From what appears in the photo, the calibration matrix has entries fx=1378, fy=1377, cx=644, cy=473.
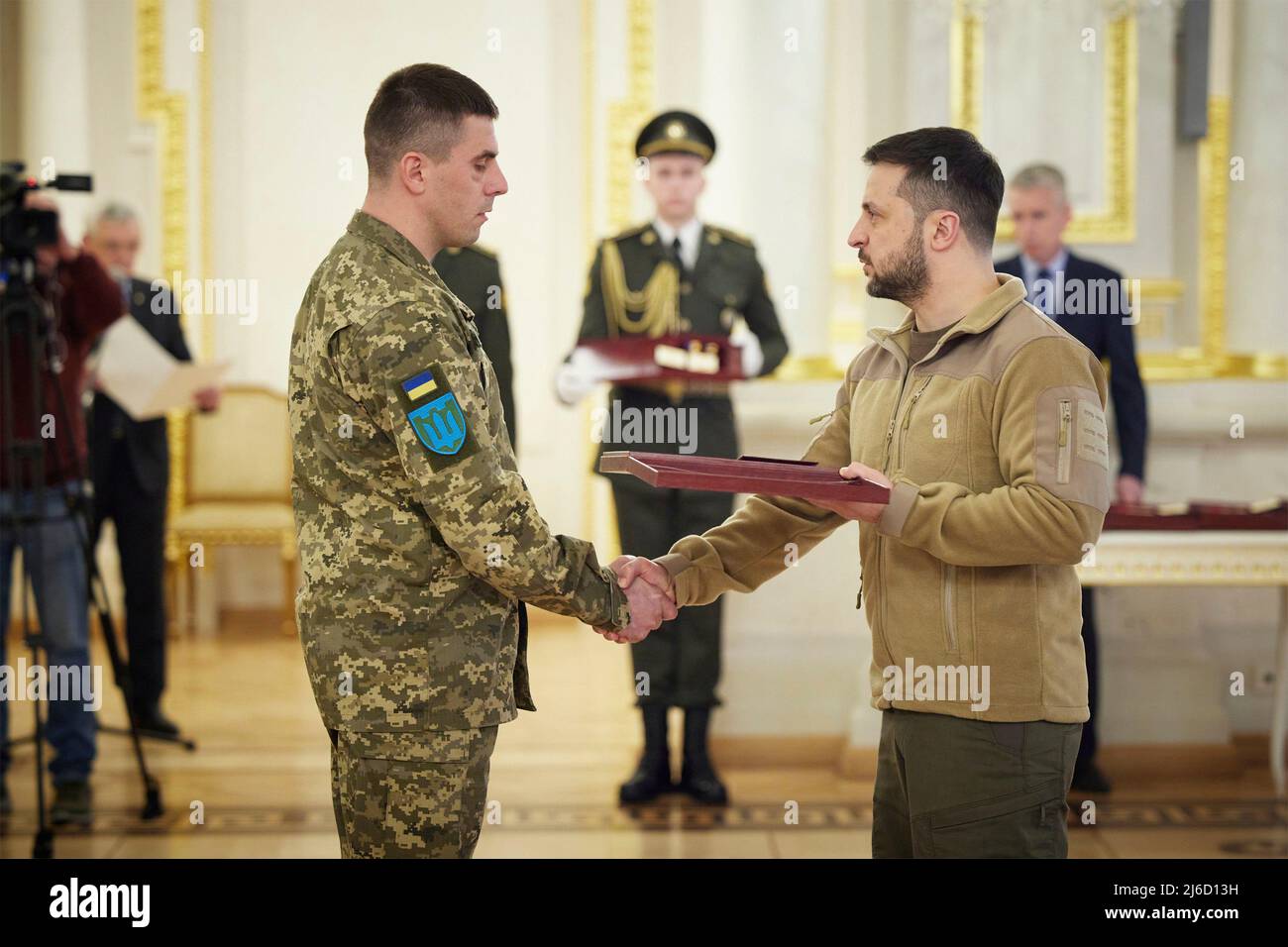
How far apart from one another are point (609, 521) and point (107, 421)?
2849mm

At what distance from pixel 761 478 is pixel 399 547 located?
51cm

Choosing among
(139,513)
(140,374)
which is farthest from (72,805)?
(140,374)

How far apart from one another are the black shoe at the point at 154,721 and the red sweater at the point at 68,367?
1.10 m

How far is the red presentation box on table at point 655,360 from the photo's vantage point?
3684 millimetres

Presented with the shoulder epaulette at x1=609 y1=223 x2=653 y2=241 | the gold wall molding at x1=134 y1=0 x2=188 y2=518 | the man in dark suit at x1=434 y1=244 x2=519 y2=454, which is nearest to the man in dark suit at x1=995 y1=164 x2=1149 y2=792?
the shoulder epaulette at x1=609 y1=223 x2=653 y2=241

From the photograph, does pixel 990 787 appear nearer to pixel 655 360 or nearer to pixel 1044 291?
pixel 655 360

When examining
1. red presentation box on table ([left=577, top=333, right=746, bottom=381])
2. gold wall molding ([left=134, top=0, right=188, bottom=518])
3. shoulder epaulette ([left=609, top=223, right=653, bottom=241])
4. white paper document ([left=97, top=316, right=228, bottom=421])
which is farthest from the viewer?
gold wall molding ([left=134, top=0, right=188, bottom=518])

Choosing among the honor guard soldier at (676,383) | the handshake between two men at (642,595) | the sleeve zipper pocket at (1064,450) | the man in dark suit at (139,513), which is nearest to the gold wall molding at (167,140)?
the man in dark suit at (139,513)

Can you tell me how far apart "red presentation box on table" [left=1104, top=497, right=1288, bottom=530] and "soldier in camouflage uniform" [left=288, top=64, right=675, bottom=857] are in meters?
2.27

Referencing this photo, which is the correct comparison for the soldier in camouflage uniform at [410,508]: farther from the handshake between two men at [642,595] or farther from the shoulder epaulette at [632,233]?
the shoulder epaulette at [632,233]

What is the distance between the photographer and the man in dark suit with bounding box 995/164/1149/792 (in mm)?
4012

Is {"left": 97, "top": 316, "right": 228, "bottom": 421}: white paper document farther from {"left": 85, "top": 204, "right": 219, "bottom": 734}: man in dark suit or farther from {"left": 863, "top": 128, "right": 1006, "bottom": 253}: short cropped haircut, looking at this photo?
{"left": 863, "top": 128, "right": 1006, "bottom": 253}: short cropped haircut

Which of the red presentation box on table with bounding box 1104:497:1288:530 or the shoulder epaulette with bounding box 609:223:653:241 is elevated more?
the shoulder epaulette with bounding box 609:223:653:241
